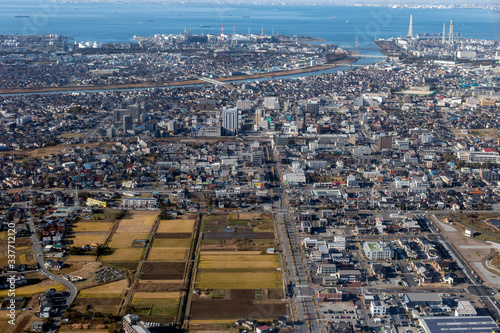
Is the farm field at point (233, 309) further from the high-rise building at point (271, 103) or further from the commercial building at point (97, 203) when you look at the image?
the high-rise building at point (271, 103)

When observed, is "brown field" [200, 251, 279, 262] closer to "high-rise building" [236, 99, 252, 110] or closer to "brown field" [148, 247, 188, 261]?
"brown field" [148, 247, 188, 261]

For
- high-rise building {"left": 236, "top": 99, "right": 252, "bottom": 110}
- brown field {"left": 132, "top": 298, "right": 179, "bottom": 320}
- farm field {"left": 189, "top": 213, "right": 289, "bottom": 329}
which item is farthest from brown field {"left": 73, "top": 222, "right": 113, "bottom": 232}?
high-rise building {"left": 236, "top": 99, "right": 252, "bottom": 110}

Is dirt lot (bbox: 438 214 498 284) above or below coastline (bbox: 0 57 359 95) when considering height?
below

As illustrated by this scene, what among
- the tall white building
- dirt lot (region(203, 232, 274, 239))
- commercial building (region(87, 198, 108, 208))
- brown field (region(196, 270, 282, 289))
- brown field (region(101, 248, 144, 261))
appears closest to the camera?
brown field (region(196, 270, 282, 289))

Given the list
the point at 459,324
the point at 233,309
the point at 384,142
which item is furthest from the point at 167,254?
the point at 384,142

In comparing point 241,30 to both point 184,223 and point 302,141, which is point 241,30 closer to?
point 302,141

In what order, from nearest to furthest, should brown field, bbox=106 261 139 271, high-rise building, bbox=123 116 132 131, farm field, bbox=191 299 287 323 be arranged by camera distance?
farm field, bbox=191 299 287 323
brown field, bbox=106 261 139 271
high-rise building, bbox=123 116 132 131

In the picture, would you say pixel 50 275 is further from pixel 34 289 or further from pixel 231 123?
pixel 231 123
